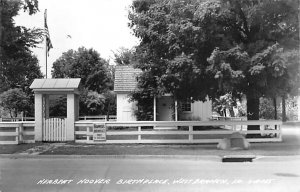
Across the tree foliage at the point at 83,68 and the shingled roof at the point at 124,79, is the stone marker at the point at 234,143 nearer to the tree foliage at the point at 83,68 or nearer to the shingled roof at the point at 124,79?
the tree foliage at the point at 83,68

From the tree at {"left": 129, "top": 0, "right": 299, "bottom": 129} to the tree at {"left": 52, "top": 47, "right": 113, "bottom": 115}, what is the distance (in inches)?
336

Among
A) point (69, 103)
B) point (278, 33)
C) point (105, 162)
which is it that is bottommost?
point (105, 162)

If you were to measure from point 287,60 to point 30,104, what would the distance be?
45.7ft

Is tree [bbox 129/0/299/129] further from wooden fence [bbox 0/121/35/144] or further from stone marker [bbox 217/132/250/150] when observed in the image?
wooden fence [bbox 0/121/35/144]

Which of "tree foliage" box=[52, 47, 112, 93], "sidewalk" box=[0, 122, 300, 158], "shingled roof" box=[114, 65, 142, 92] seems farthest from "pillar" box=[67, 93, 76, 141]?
"shingled roof" box=[114, 65, 142, 92]

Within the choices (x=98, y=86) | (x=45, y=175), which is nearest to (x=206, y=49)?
(x=45, y=175)

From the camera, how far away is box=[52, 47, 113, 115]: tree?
2812cm

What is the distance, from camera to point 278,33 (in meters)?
19.3

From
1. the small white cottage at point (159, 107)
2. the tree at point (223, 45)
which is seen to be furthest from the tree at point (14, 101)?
the small white cottage at point (159, 107)

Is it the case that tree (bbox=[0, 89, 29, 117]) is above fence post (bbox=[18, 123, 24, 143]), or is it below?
above

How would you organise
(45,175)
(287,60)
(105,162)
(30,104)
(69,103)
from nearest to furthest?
(45,175), (105,162), (287,60), (69,103), (30,104)

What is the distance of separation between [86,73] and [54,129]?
43.6ft

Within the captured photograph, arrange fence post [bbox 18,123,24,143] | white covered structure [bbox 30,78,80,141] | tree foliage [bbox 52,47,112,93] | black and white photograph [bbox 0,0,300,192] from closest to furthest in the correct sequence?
black and white photograph [bbox 0,0,300,192] < fence post [bbox 18,123,24,143] < white covered structure [bbox 30,78,80,141] < tree foliage [bbox 52,47,112,93]

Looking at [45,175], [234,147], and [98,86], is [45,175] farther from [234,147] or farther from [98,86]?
[98,86]
